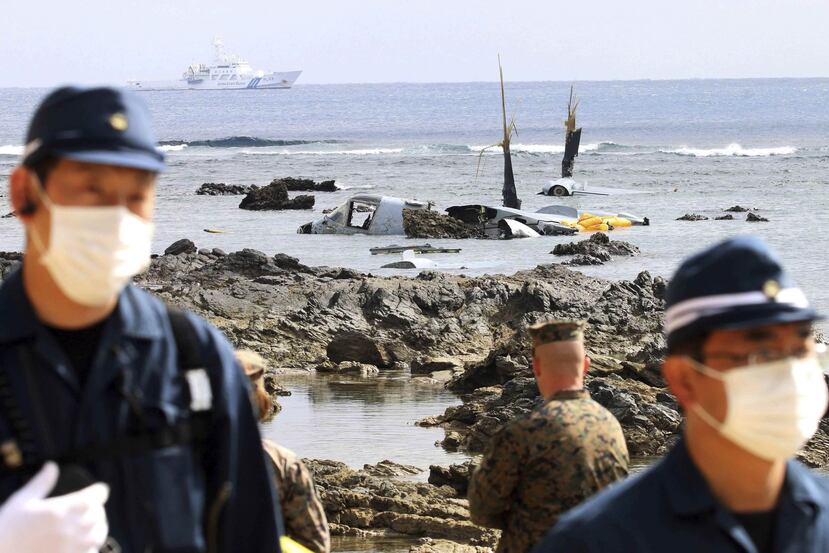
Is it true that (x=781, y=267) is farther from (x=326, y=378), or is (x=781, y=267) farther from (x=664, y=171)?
(x=664, y=171)

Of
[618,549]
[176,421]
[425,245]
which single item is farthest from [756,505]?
[425,245]

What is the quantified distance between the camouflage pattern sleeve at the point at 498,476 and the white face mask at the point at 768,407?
2.62m


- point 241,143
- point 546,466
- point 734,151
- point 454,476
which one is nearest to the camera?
point 546,466

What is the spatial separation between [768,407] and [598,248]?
2560 cm

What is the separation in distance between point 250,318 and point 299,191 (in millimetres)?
33717

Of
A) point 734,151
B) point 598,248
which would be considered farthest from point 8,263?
point 734,151

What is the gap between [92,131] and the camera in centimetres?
291

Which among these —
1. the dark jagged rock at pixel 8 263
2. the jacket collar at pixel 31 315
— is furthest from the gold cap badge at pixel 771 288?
the dark jagged rock at pixel 8 263

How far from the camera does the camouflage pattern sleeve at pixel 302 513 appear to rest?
17.4 ft

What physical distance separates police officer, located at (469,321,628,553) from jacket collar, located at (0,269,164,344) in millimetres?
2715

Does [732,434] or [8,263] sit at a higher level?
[732,434]

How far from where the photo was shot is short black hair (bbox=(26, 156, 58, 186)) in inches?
115

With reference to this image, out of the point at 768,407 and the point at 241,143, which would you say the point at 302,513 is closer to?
the point at 768,407

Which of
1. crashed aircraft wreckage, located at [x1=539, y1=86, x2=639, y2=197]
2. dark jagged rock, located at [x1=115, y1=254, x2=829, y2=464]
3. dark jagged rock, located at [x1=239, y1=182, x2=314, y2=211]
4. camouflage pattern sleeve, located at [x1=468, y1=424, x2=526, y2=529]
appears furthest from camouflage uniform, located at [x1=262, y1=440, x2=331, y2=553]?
crashed aircraft wreckage, located at [x1=539, y1=86, x2=639, y2=197]
